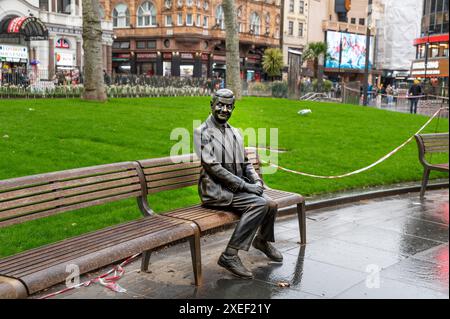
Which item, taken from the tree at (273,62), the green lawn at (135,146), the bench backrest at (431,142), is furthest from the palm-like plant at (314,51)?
the bench backrest at (431,142)

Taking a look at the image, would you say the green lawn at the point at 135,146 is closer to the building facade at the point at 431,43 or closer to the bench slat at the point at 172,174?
the bench slat at the point at 172,174

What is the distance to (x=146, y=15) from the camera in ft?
195

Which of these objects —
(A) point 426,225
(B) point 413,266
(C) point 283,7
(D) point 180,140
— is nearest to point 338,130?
(D) point 180,140

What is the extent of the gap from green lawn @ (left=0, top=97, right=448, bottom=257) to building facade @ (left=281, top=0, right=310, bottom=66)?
55.5 m

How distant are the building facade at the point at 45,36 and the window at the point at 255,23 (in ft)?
64.9

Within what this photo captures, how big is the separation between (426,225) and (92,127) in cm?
717

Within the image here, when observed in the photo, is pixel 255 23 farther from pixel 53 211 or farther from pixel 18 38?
pixel 53 211

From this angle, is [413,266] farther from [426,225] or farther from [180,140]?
[180,140]

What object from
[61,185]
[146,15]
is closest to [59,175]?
[61,185]

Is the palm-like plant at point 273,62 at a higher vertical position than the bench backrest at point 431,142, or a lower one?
higher

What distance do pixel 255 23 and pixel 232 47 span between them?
45891 mm

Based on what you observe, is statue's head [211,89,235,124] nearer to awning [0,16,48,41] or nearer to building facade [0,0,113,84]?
building facade [0,0,113,84]

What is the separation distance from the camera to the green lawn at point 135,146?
6566 mm

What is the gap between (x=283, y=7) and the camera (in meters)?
71.4
